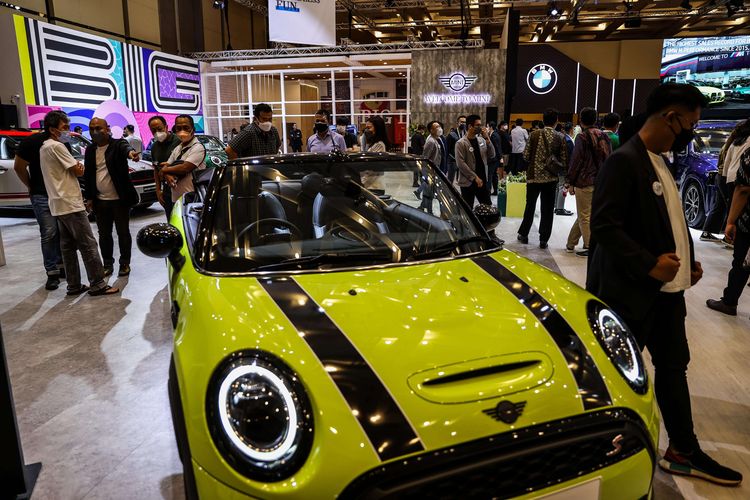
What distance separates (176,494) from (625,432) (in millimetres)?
1712

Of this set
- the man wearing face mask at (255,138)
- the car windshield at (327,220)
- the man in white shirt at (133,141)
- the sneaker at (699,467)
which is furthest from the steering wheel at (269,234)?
the man in white shirt at (133,141)

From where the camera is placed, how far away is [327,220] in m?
2.46

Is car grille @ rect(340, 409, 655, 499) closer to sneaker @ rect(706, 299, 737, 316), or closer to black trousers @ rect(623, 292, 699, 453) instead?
black trousers @ rect(623, 292, 699, 453)

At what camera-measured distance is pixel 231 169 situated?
259 cm

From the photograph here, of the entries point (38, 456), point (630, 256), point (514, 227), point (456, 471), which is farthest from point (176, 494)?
point (514, 227)

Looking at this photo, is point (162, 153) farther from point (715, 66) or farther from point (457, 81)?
point (715, 66)

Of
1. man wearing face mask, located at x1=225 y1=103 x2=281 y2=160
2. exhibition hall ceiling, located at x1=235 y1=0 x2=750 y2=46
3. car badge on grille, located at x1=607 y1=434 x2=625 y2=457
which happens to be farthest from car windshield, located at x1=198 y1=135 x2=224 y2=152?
car badge on grille, located at x1=607 y1=434 x2=625 y2=457

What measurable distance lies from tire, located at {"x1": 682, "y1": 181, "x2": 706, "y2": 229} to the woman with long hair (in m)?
0.17

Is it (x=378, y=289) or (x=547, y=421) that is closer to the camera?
(x=547, y=421)

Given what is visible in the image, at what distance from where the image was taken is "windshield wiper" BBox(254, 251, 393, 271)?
2.01m

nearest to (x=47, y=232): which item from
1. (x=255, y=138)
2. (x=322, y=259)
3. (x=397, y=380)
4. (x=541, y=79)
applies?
(x=255, y=138)

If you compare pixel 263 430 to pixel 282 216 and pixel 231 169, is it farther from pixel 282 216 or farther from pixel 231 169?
pixel 231 169

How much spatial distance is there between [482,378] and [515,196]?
7.29 m

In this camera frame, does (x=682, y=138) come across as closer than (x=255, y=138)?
Yes
